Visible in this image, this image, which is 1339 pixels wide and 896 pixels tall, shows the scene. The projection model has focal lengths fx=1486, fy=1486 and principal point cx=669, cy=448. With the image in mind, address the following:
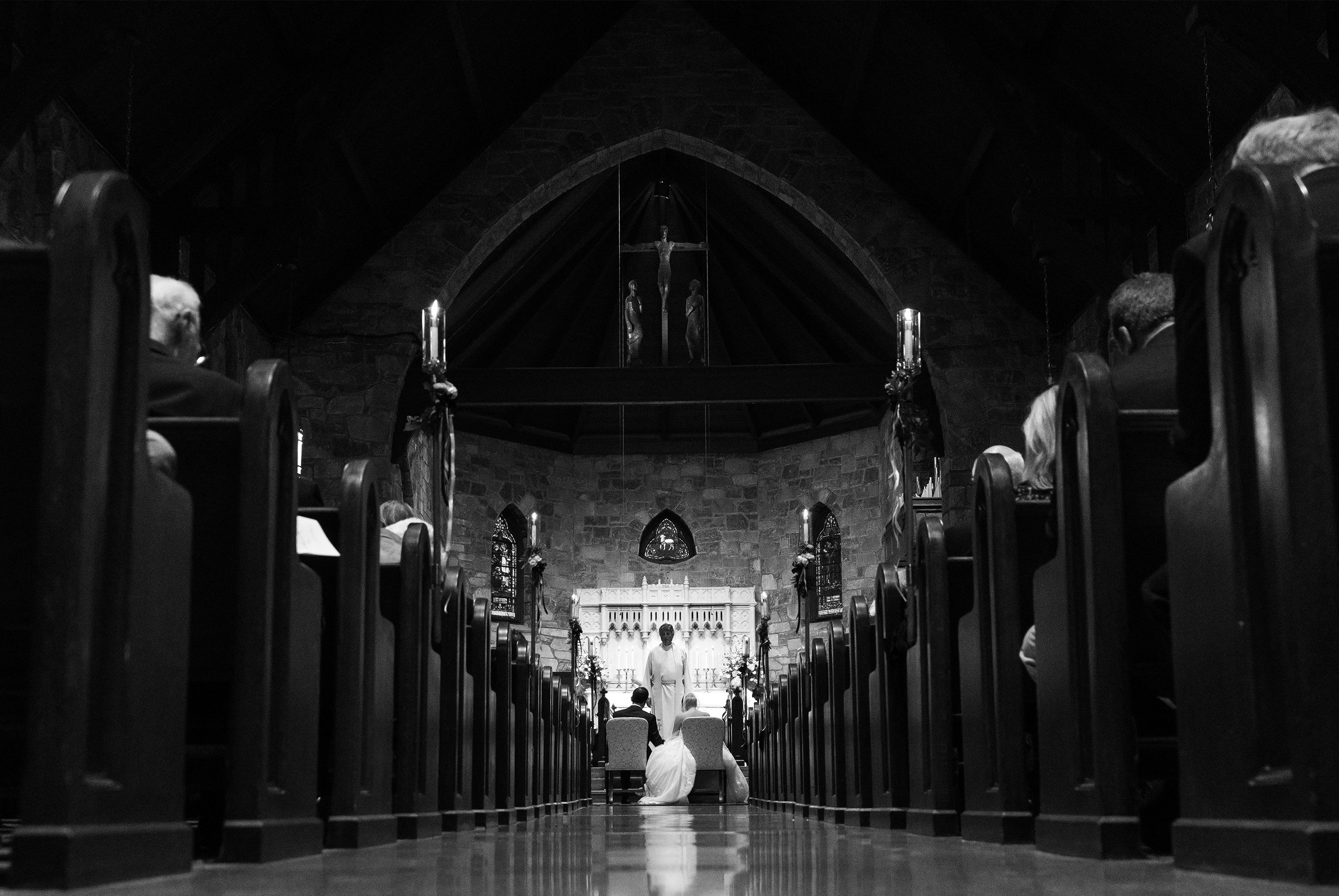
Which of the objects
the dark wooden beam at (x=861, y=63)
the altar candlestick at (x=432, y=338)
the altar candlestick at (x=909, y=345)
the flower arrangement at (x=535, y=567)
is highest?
Answer: the dark wooden beam at (x=861, y=63)

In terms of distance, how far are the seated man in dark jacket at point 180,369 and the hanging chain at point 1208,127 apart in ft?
21.6

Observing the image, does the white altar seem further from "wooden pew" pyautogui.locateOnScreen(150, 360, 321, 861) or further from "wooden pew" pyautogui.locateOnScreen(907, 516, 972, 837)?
"wooden pew" pyautogui.locateOnScreen(150, 360, 321, 861)

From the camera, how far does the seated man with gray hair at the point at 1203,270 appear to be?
1.97m

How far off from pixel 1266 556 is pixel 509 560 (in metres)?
17.4

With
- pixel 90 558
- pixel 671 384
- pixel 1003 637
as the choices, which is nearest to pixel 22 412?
pixel 90 558

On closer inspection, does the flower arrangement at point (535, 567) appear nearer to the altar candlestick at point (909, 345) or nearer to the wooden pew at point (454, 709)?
the altar candlestick at point (909, 345)

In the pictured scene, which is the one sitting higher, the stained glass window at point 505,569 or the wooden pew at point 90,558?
the stained glass window at point 505,569

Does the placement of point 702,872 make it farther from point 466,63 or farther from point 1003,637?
point 466,63

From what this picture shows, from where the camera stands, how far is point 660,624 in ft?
59.7

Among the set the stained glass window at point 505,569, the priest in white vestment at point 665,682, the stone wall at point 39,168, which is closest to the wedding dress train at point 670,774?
the priest in white vestment at point 665,682

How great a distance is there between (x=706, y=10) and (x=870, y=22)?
292 cm

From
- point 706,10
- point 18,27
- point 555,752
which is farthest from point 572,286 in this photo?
point 18,27

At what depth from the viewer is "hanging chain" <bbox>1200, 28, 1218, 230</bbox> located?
8.36 m

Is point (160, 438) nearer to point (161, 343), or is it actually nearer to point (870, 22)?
point (161, 343)
